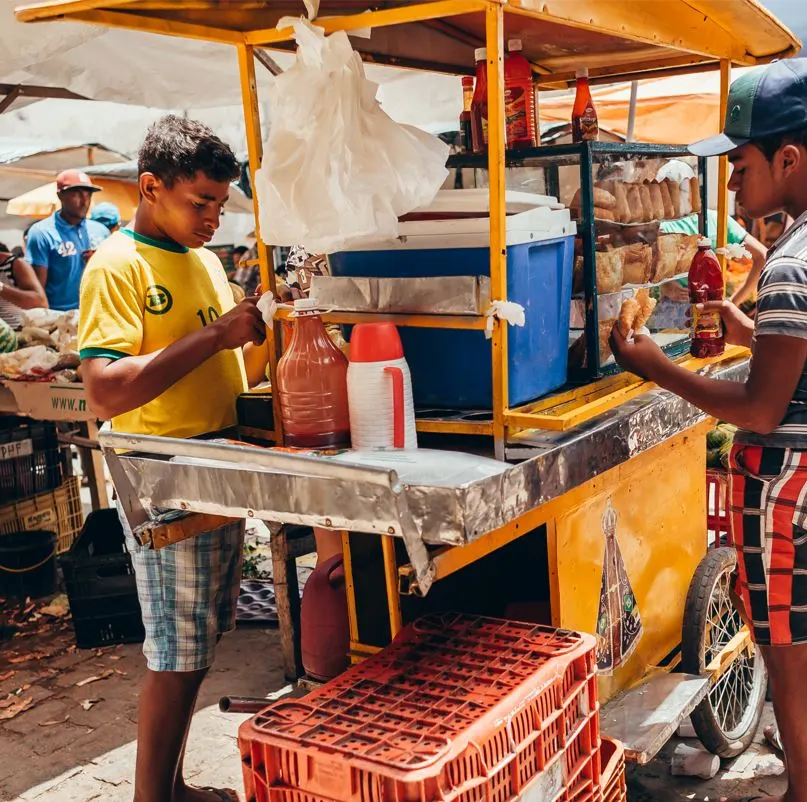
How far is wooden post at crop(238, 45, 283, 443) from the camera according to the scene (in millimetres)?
2445

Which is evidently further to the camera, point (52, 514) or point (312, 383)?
point (52, 514)

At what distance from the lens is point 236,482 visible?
6.53 ft

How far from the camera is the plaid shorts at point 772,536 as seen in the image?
245 cm

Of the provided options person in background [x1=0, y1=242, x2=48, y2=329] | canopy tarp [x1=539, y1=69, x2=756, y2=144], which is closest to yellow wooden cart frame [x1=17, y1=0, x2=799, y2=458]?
canopy tarp [x1=539, y1=69, x2=756, y2=144]

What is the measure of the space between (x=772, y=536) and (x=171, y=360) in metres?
1.65

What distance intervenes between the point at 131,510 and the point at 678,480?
6.15ft

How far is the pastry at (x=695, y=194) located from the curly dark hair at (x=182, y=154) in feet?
5.25

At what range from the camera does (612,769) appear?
7.61 feet

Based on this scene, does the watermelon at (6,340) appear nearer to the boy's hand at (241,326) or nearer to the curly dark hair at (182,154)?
the curly dark hair at (182,154)

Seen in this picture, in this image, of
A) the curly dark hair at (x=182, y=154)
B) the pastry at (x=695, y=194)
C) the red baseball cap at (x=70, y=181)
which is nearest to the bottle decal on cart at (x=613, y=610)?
the pastry at (x=695, y=194)

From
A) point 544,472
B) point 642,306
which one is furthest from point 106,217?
point 544,472

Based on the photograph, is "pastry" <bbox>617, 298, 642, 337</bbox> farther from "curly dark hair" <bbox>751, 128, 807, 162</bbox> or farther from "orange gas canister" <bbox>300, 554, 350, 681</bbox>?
"orange gas canister" <bbox>300, 554, 350, 681</bbox>

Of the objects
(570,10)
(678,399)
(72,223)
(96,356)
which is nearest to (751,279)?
(678,399)

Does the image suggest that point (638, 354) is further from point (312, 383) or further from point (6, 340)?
point (6, 340)
